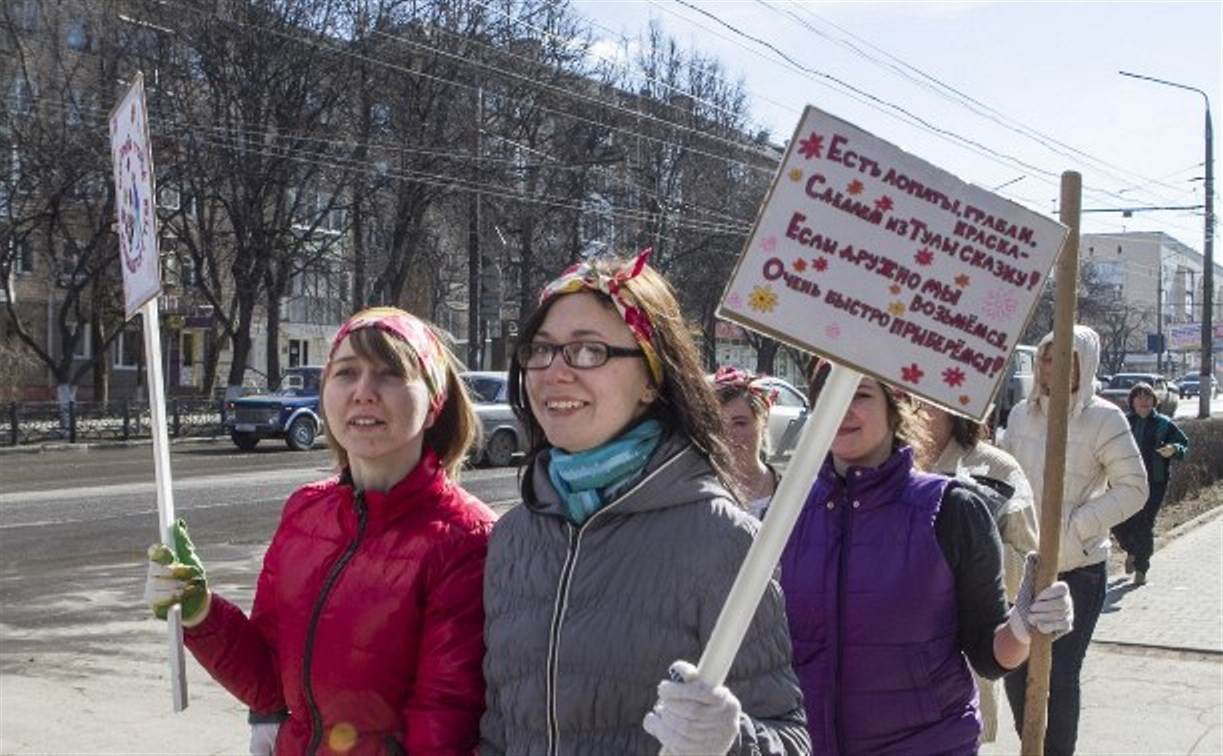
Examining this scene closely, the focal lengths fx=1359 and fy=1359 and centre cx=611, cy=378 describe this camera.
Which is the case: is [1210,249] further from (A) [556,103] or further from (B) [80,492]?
(B) [80,492]

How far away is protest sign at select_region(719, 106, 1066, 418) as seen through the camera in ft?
6.73

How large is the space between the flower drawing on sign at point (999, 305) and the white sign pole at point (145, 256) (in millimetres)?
1811

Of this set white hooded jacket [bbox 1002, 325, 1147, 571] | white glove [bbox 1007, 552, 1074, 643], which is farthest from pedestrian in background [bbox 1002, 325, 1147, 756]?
white glove [bbox 1007, 552, 1074, 643]

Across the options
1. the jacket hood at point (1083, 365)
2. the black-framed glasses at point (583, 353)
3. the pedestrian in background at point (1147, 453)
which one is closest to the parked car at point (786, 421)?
the pedestrian in background at point (1147, 453)

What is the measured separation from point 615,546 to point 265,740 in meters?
1.03

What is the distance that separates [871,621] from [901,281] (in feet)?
3.80

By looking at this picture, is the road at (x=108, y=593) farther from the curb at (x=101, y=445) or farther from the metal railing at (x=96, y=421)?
the metal railing at (x=96, y=421)

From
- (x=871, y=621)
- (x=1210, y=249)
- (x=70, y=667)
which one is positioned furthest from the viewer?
(x=1210, y=249)

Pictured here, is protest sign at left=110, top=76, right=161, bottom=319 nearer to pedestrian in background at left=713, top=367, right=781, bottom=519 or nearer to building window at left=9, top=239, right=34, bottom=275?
pedestrian in background at left=713, top=367, right=781, bottom=519

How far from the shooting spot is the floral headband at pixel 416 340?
2873 mm

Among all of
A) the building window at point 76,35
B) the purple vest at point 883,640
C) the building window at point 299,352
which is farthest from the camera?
the building window at point 299,352

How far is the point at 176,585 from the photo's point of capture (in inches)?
112

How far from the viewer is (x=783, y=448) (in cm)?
1850

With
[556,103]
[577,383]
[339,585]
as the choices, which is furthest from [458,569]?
[556,103]
